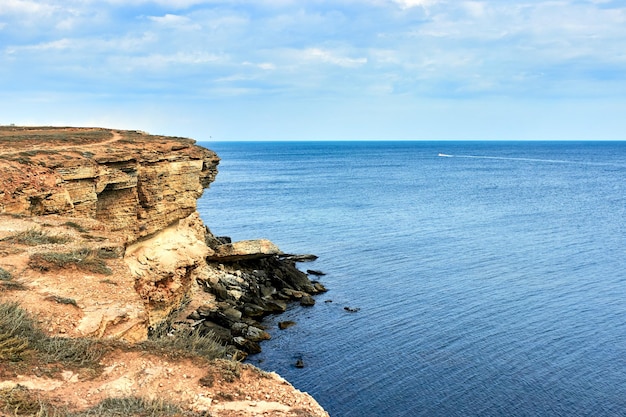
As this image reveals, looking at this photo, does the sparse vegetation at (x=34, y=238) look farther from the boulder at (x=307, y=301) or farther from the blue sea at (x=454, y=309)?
the boulder at (x=307, y=301)

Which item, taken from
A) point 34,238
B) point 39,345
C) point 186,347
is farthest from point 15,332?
point 34,238

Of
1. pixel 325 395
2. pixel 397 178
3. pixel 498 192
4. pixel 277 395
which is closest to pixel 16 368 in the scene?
pixel 277 395

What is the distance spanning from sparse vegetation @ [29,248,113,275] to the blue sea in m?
10.7

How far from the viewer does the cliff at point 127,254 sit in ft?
38.0

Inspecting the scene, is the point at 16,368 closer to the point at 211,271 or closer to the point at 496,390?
the point at 496,390

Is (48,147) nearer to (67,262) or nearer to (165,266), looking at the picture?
(165,266)

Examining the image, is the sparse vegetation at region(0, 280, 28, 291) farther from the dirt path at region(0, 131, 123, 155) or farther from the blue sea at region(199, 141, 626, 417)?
the blue sea at region(199, 141, 626, 417)

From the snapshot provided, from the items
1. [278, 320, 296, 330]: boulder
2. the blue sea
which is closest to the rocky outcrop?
[278, 320, 296, 330]: boulder

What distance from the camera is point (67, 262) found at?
13.5 m

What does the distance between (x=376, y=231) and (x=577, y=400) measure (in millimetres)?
30383

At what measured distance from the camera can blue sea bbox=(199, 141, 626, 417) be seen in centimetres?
2209

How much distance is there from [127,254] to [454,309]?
1616 cm

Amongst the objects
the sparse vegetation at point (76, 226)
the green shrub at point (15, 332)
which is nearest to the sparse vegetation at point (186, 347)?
the green shrub at point (15, 332)

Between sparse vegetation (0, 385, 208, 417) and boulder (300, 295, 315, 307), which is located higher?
sparse vegetation (0, 385, 208, 417)
